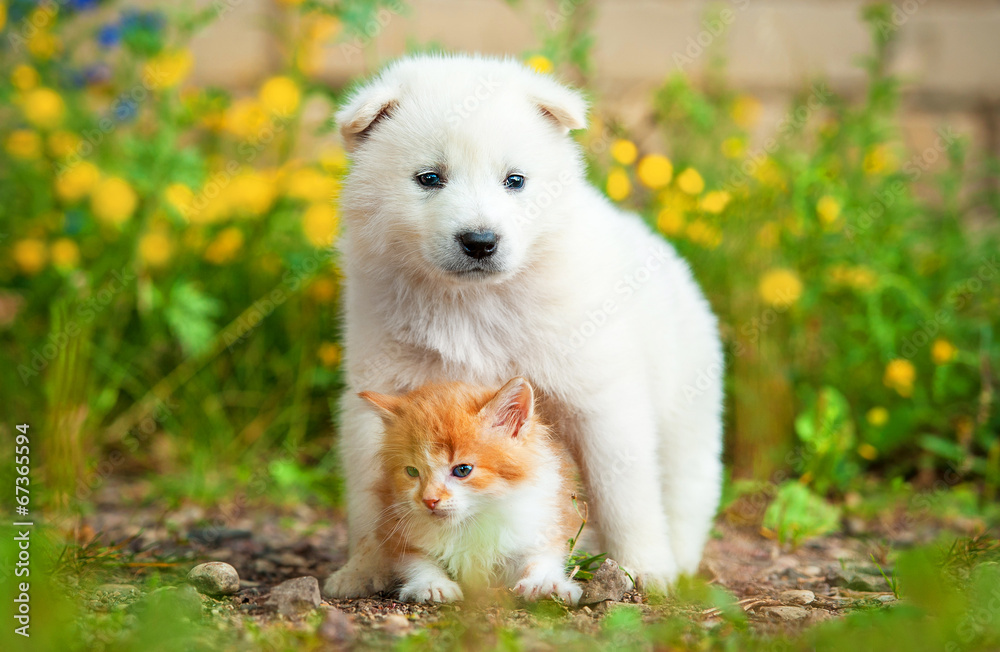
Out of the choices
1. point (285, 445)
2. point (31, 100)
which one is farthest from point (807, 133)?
point (31, 100)

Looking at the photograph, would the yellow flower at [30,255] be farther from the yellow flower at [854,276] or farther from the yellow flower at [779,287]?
the yellow flower at [854,276]

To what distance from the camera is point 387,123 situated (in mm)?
2869

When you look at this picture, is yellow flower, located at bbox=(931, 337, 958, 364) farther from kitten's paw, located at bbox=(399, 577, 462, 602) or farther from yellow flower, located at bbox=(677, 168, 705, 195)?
kitten's paw, located at bbox=(399, 577, 462, 602)

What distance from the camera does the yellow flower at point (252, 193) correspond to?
464cm

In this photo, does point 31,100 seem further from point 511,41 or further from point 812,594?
point 812,594

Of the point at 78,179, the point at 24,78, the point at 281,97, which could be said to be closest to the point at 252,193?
the point at 281,97

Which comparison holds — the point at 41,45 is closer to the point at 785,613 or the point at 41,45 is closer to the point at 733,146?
the point at 733,146

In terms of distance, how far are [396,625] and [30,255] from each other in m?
3.38

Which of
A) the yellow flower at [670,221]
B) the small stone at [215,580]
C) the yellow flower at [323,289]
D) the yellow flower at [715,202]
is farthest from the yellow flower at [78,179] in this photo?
the yellow flower at [715,202]

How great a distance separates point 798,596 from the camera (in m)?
2.98

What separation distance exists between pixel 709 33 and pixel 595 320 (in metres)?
4.29

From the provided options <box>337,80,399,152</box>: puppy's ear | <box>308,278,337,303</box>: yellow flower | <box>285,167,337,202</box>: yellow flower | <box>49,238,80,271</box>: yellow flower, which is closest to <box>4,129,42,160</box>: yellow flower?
<box>49,238,80,271</box>: yellow flower

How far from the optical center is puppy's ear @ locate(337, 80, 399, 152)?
9.23 ft

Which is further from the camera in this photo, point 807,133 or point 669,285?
point 807,133
